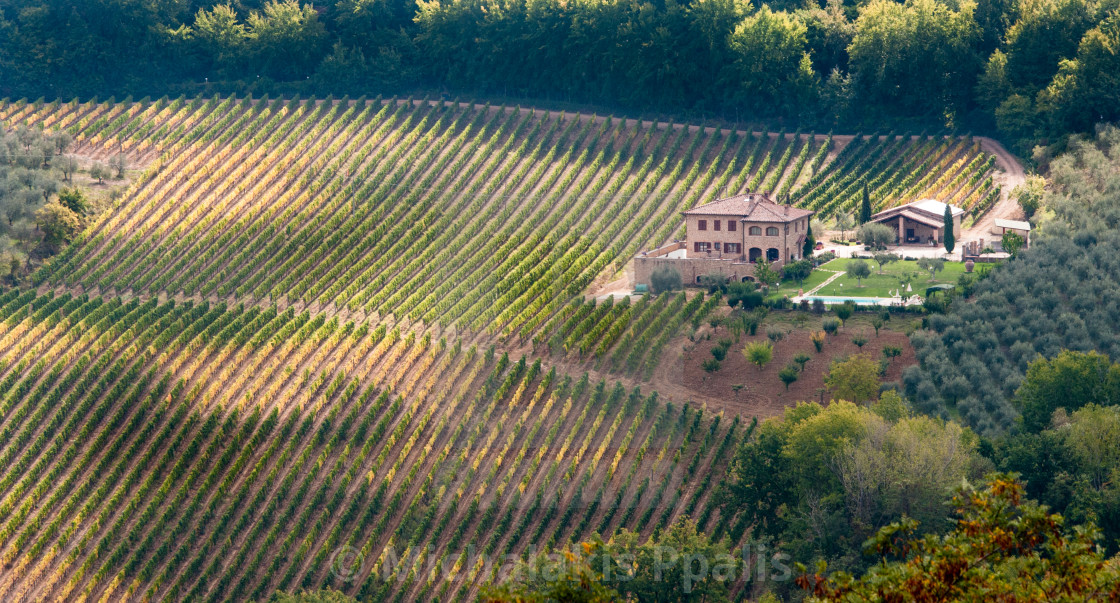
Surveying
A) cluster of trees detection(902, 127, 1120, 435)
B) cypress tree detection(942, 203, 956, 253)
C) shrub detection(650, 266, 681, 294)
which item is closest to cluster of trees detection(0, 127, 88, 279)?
shrub detection(650, 266, 681, 294)

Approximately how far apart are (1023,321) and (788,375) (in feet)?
41.4

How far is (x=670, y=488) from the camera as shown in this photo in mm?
63438

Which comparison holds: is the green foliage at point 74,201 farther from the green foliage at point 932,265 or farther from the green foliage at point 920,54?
the green foliage at point 920,54

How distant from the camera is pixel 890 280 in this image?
3049 inches

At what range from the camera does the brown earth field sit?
6819 centimetres

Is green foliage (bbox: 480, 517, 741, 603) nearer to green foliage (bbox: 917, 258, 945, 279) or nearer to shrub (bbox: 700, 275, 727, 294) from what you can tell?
shrub (bbox: 700, 275, 727, 294)

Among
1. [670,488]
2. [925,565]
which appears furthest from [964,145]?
[925,565]

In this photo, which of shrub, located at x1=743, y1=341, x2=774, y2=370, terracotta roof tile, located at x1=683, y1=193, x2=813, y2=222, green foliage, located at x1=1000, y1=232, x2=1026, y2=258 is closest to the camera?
shrub, located at x1=743, y1=341, x2=774, y2=370

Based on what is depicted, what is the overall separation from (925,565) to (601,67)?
A: 77541mm

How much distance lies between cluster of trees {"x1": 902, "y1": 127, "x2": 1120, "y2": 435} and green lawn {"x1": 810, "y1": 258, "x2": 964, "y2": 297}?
10.4 ft

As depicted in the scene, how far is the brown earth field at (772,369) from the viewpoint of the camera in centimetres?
6819

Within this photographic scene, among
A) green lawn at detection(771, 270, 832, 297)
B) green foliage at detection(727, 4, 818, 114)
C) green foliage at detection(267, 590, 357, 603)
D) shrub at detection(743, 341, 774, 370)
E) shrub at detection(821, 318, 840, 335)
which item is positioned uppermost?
green foliage at detection(727, 4, 818, 114)

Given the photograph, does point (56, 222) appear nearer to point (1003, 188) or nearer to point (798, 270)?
point (798, 270)

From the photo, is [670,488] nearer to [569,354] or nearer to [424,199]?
[569,354]
